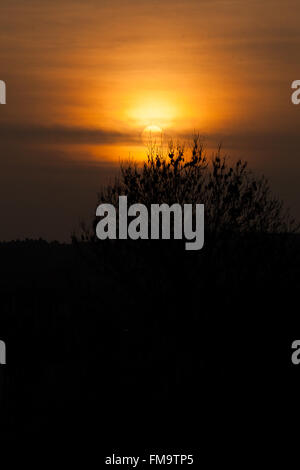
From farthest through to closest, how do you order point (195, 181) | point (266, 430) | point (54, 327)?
point (54, 327), point (195, 181), point (266, 430)

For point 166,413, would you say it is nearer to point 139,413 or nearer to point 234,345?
point 139,413

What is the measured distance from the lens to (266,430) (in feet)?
95.5

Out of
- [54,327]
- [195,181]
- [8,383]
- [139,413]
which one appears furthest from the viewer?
[54,327]

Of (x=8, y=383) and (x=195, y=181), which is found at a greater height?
(x=195, y=181)

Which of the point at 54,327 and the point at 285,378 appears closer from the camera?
the point at 285,378
